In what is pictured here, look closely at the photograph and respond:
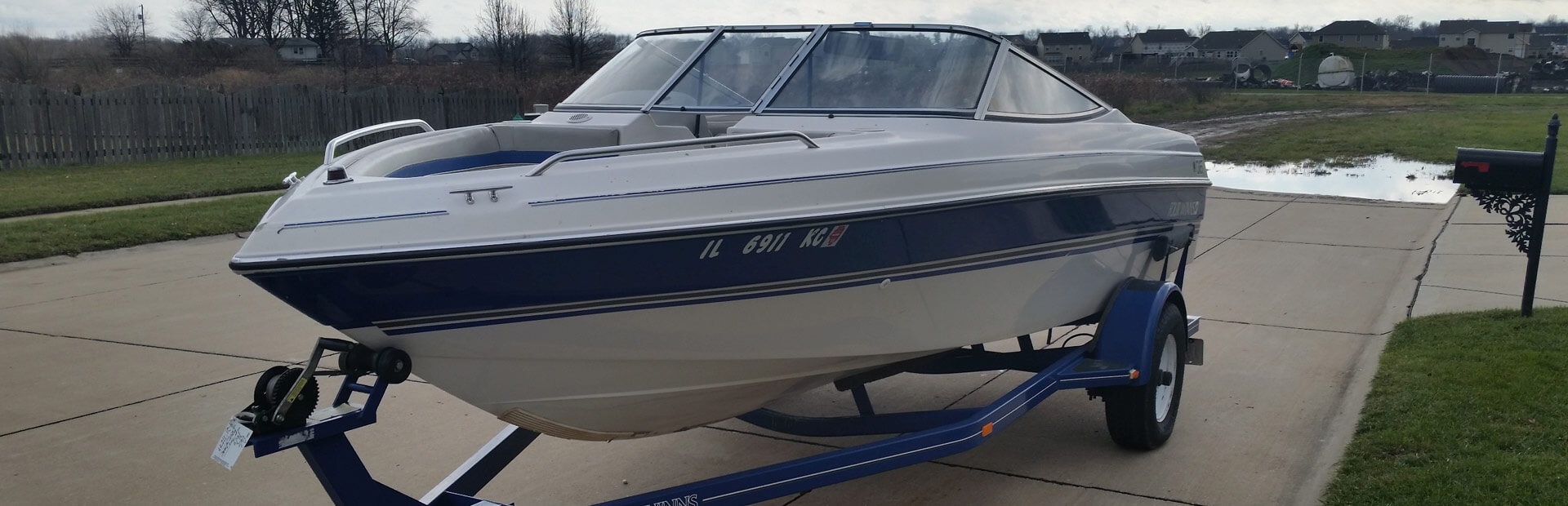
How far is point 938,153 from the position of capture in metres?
4.00

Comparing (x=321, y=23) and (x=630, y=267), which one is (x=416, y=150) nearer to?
(x=630, y=267)

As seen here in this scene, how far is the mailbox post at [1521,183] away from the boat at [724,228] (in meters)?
2.67

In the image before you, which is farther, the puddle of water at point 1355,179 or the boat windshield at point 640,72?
the puddle of water at point 1355,179

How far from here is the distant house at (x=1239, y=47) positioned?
320 ft

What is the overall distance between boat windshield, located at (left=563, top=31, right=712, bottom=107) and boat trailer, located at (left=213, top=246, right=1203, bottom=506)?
137 cm

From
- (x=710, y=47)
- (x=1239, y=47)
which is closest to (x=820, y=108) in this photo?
(x=710, y=47)

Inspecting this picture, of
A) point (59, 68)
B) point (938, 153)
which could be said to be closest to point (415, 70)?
point (59, 68)

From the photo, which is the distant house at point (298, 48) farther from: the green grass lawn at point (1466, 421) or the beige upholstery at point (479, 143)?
the green grass lawn at point (1466, 421)

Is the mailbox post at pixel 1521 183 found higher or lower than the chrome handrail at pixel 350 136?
lower

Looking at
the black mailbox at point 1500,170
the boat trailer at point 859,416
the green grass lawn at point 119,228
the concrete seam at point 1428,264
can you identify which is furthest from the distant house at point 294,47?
the boat trailer at point 859,416

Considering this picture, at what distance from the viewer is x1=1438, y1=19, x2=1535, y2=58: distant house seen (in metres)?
96.1

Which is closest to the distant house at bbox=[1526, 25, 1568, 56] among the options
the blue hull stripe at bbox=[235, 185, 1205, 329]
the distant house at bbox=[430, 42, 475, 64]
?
the distant house at bbox=[430, 42, 475, 64]

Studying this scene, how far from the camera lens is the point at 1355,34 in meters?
104

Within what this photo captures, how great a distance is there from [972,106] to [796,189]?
1.20 meters
